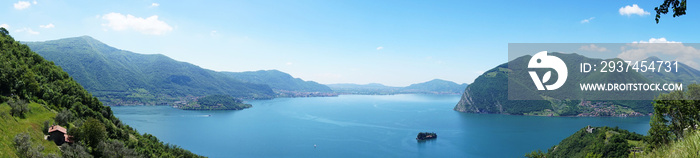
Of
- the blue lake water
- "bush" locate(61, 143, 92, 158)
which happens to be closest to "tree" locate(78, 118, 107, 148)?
"bush" locate(61, 143, 92, 158)

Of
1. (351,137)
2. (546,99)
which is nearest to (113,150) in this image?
(351,137)

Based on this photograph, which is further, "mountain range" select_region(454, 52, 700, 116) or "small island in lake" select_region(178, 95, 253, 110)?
"small island in lake" select_region(178, 95, 253, 110)

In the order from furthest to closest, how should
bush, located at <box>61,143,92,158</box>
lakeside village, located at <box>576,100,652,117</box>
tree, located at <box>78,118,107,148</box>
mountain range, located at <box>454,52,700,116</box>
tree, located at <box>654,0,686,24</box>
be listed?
mountain range, located at <box>454,52,700,116</box> < lakeside village, located at <box>576,100,652,117</box> < tree, located at <box>78,118,107,148</box> < bush, located at <box>61,143,92,158</box> < tree, located at <box>654,0,686,24</box>

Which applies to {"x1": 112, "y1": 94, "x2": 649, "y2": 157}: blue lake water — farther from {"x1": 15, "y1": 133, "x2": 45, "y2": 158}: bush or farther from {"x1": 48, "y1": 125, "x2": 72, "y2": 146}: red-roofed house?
{"x1": 15, "y1": 133, "x2": 45, "y2": 158}: bush

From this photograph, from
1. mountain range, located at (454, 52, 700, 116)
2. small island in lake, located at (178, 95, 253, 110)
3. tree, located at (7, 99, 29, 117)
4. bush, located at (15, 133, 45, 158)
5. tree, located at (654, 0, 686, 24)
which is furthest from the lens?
small island in lake, located at (178, 95, 253, 110)

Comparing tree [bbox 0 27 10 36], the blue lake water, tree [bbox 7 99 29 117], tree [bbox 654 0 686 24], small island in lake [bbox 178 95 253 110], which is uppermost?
tree [bbox 0 27 10 36]

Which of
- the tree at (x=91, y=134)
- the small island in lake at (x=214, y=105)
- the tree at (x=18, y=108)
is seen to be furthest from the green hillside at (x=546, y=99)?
the tree at (x=18, y=108)

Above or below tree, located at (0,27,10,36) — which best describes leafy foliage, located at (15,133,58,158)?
below

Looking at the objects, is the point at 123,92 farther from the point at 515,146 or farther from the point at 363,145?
the point at 515,146
